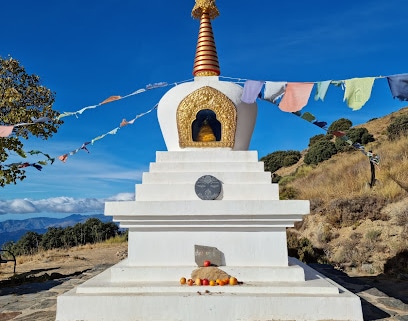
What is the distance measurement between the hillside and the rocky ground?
137 cm

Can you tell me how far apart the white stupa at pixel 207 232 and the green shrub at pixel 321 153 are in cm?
2197

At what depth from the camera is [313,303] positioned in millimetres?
4688

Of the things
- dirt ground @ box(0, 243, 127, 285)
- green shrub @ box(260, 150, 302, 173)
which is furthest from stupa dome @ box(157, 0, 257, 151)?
green shrub @ box(260, 150, 302, 173)

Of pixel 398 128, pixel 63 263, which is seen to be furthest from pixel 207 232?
pixel 398 128

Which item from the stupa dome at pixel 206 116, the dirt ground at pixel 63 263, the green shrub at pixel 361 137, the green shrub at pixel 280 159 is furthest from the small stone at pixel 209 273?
the green shrub at pixel 280 159

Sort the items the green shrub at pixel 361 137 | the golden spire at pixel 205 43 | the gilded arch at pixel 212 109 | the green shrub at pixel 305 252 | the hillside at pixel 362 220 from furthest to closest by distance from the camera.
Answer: the green shrub at pixel 361 137
the green shrub at pixel 305 252
the hillside at pixel 362 220
the golden spire at pixel 205 43
the gilded arch at pixel 212 109

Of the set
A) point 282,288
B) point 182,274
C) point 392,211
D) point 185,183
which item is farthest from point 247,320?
point 392,211

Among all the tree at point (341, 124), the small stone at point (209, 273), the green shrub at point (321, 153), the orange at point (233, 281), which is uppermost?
the tree at point (341, 124)

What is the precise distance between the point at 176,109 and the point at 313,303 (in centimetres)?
367

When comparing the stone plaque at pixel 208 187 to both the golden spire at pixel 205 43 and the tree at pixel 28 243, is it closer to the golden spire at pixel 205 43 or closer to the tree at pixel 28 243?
the golden spire at pixel 205 43

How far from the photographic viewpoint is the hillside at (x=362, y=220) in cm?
1042

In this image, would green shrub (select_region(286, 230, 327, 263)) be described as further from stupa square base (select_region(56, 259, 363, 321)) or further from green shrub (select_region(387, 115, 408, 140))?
green shrub (select_region(387, 115, 408, 140))

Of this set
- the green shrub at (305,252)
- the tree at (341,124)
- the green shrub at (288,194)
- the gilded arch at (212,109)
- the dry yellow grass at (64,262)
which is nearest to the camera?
the gilded arch at (212,109)

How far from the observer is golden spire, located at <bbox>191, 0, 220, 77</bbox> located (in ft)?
23.2
